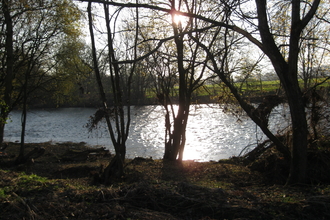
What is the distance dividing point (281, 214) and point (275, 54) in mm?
→ 2985

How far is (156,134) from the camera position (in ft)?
78.5

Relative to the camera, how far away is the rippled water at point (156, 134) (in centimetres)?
1788

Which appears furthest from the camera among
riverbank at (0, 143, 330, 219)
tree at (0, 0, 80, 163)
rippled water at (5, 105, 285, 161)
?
rippled water at (5, 105, 285, 161)

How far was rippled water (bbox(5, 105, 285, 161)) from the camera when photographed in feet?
58.6

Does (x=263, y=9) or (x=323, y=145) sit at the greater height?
(x=263, y=9)

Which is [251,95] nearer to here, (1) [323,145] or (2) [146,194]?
(1) [323,145]

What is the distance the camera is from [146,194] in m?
4.46

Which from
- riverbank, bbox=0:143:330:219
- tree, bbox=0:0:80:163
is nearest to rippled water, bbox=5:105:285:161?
tree, bbox=0:0:80:163

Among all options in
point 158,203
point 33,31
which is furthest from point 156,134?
point 158,203

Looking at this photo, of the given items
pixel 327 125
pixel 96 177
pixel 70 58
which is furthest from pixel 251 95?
pixel 70 58

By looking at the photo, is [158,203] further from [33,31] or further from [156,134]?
[156,134]

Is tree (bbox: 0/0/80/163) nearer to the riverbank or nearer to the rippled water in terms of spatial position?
the rippled water

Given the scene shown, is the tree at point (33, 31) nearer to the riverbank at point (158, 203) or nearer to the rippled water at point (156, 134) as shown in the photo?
the rippled water at point (156, 134)

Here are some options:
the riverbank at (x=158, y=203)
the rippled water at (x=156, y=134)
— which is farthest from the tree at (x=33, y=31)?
the riverbank at (x=158, y=203)
